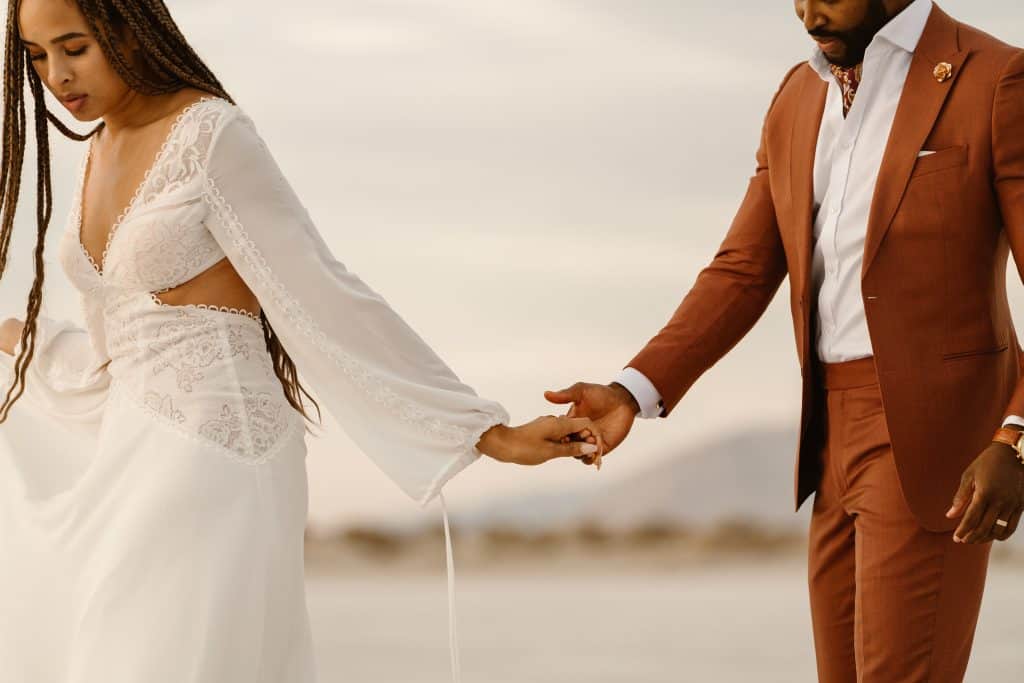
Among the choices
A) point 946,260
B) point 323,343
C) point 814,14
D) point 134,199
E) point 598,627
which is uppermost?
point 814,14

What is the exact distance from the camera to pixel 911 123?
2270 mm

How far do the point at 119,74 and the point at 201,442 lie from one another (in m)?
0.55

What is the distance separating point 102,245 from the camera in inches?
87.2

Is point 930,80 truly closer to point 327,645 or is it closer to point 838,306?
point 838,306

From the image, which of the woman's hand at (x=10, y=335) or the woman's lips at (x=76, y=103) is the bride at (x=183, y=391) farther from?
the woman's hand at (x=10, y=335)

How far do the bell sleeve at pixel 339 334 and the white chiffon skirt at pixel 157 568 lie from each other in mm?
139

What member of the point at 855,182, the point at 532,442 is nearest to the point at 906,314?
the point at 855,182

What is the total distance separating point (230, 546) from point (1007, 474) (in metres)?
1.10

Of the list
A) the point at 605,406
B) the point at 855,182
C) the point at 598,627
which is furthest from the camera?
the point at 598,627

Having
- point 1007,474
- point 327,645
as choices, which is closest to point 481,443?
point 1007,474

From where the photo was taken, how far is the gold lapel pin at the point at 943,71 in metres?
2.25

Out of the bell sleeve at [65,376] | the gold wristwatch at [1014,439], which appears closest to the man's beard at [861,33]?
the gold wristwatch at [1014,439]

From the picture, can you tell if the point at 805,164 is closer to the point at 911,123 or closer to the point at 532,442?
the point at 911,123

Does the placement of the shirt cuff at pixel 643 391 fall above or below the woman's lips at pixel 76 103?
below
